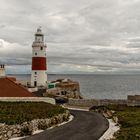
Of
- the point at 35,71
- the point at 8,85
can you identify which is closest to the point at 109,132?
the point at 8,85

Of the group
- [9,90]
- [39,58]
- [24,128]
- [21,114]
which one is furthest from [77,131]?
[39,58]

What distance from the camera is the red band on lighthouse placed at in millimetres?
61531

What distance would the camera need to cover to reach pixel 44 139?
22328mm

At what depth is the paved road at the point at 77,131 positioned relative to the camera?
23.3 m

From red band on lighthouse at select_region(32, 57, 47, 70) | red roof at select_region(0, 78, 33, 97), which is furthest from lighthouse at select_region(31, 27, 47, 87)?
red roof at select_region(0, 78, 33, 97)

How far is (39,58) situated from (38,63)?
1006 millimetres

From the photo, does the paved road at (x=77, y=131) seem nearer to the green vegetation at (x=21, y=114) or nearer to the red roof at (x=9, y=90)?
the green vegetation at (x=21, y=114)

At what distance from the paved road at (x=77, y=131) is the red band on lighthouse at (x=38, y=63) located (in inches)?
1196

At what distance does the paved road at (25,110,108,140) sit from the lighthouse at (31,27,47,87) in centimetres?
3062

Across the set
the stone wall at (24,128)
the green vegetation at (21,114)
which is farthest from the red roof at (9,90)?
the stone wall at (24,128)

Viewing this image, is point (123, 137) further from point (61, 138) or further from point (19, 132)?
point (19, 132)

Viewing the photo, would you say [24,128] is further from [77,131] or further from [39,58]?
[39,58]

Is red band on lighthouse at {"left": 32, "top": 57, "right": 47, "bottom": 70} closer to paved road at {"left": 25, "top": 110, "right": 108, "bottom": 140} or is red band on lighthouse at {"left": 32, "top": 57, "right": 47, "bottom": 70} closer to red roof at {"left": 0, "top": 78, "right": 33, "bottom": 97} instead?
red roof at {"left": 0, "top": 78, "right": 33, "bottom": 97}

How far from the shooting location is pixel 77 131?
1019 inches
